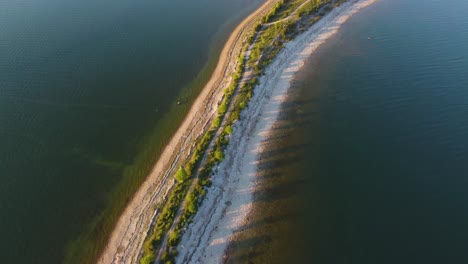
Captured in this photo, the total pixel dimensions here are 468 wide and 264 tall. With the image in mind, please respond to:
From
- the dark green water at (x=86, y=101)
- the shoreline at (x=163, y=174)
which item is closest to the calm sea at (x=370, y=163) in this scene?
the shoreline at (x=163, y=174)

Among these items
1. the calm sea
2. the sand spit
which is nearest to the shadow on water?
the calm sea

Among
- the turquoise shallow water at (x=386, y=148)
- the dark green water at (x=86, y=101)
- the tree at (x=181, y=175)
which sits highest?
the dark green water at (x=86, y=101)

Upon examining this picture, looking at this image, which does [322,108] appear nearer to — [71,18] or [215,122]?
[215,122]

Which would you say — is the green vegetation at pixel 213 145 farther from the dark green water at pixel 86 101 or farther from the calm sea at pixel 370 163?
the calm sea at pixel 370 163

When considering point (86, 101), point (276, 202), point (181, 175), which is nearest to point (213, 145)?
point (181, 175)

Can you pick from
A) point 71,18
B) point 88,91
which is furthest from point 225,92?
point 71,18

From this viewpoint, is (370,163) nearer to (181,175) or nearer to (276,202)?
(276,202)
